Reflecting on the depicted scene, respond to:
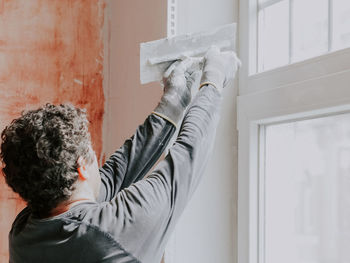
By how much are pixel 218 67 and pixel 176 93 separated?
137 mm

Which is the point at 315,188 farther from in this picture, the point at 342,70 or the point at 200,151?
the point at 200,151

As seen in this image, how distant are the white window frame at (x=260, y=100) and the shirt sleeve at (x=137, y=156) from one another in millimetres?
304

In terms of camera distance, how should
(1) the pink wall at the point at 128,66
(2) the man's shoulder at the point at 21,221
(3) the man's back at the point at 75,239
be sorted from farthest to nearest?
(1) the pink wall at the point at 128,66 → (2) the man's shoulder at the point at 21,221 → (3) the man's back at the point at 75,239

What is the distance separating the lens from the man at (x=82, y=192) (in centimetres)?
101

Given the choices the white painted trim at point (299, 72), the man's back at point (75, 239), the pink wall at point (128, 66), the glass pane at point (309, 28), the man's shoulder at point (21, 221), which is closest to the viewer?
the man's back at point (75, 239)

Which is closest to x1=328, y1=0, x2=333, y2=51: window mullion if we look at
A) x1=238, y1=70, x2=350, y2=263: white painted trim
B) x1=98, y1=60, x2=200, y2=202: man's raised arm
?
x1=238, y1=70, x2=350, y2=263: white painted trim

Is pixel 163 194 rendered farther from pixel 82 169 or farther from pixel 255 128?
pixel 255 128

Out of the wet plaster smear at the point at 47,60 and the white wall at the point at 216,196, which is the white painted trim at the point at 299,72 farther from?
the wet plaster smear at the point at 47,60

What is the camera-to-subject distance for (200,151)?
1.10 m

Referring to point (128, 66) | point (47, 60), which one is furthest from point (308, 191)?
point (47, 60)

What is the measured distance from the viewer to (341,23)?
1321 millimetres

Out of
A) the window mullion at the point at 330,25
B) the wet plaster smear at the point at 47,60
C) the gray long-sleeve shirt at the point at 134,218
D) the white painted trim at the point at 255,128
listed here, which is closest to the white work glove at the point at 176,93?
the gray long-sleeve shirt at the point at 134,218

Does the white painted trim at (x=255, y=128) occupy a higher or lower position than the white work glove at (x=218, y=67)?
lower

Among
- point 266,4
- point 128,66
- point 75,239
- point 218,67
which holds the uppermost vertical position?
point 266,4
